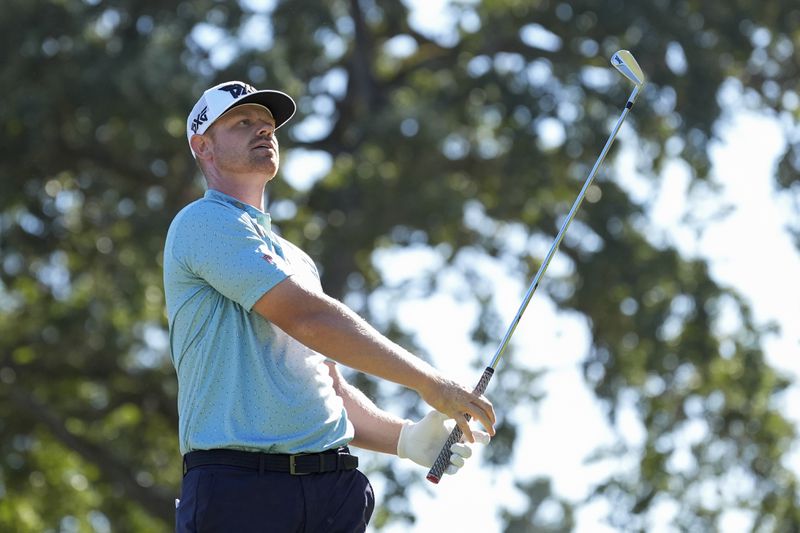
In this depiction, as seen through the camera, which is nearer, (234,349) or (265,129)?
(234,349)

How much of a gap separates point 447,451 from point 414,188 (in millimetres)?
10269

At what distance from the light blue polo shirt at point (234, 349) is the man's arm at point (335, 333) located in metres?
0.04

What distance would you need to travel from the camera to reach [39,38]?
13.3 m

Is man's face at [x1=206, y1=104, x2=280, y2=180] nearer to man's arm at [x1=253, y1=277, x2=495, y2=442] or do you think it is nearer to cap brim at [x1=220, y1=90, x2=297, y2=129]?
cap brim at [x1=220, y1=90, x2=297, y2=129]

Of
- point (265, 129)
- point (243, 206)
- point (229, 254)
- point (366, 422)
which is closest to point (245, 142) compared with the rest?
point (265, 129)

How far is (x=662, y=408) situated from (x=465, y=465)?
1132 cm

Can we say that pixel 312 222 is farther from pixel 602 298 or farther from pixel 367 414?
pixel 367 414

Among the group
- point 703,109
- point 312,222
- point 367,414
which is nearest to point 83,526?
point 312,222

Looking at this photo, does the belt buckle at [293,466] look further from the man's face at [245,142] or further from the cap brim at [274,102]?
the cap brim at [274,102]

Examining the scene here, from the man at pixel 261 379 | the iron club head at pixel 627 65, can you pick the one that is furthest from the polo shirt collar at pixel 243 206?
the iron club head at pixel 627 65

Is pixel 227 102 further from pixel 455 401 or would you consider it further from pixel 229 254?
pixel 455 401

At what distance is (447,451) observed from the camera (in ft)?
12.9

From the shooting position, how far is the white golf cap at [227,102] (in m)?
3.96

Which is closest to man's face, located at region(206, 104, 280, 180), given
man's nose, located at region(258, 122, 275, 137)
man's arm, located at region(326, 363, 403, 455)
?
man's nose, located at region(258, 122, 275, 137)
